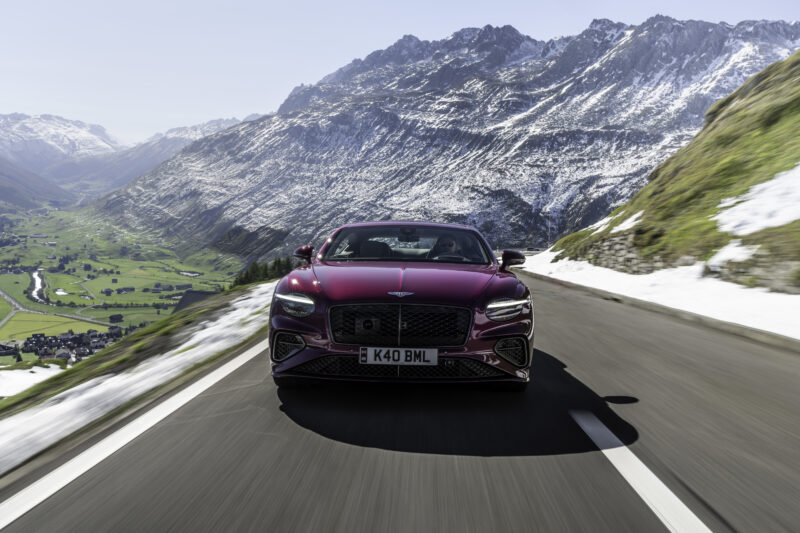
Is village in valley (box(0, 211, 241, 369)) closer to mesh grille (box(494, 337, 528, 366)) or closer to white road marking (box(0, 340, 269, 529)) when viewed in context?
white road marking (box(0, 340, 269, 529))

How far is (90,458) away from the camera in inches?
118

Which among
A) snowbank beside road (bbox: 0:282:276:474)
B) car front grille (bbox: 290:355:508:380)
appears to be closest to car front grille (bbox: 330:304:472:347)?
car front grille (bbox: 290:355:508:380)

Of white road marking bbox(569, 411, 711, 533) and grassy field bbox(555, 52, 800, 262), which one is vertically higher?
grassy field bbox(555, 52, 800, 262)

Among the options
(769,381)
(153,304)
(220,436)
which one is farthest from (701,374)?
(153,304)

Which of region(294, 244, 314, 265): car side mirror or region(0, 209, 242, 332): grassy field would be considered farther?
region(0, 209, 242, 332): grassy field

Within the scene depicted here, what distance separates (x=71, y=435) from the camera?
11.5 ft

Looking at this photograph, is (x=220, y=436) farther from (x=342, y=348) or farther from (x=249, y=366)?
(x=249, y=366)

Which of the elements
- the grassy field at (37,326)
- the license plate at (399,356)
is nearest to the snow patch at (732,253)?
the license plate at (399,356)

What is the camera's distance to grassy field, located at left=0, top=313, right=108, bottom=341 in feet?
259

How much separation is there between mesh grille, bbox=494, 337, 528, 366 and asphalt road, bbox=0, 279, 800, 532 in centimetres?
32

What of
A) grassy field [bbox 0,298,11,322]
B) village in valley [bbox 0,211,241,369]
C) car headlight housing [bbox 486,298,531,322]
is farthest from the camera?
grassy field [bbox 0,298,11,322]

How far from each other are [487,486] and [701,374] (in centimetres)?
355

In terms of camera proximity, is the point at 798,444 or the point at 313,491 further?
the point at 798,444

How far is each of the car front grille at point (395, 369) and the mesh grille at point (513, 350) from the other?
0.15m
